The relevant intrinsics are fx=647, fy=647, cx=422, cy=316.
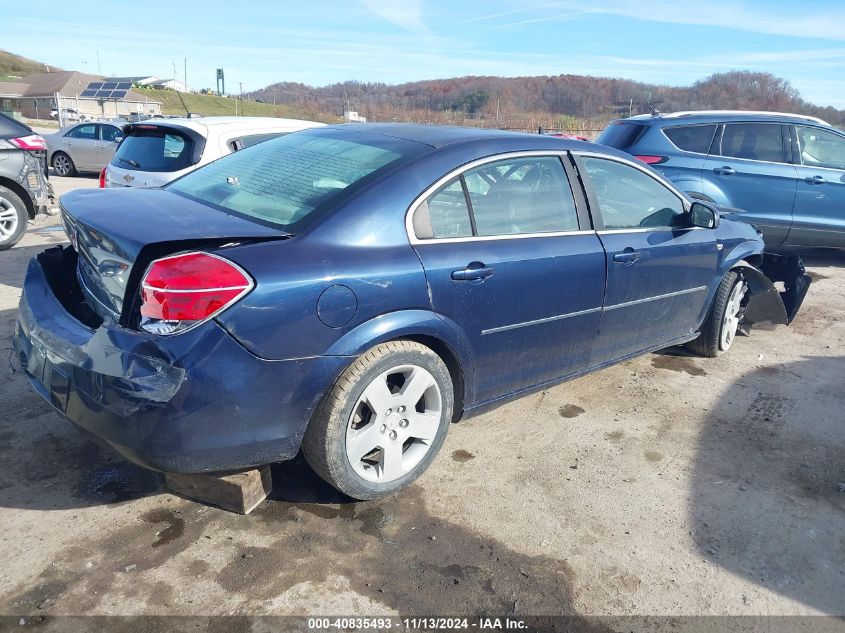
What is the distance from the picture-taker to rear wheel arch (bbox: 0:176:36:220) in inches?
292

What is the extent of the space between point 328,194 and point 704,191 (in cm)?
591

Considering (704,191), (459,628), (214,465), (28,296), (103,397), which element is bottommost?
(459,628)

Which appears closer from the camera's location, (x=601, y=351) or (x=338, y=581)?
(x=338, y=581)

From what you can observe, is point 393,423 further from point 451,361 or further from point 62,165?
point 62,165

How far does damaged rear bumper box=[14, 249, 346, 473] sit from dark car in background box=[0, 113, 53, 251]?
584 cm

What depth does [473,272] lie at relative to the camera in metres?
3.02

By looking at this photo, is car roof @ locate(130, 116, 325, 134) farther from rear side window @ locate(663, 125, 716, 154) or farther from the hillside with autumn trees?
the hillside with autumn trees

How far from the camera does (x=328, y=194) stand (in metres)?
2.87

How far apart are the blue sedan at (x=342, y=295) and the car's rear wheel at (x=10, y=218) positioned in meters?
5.08

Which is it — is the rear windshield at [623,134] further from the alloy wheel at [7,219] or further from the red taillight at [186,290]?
the alloy wheel at [7,219]

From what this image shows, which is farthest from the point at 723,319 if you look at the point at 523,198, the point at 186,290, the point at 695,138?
the point at 186,290

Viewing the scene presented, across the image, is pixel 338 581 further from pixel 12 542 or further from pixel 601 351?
pixel 601 351

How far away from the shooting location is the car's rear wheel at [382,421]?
8.79 ft

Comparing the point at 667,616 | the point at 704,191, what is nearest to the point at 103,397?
the point at 667,616
